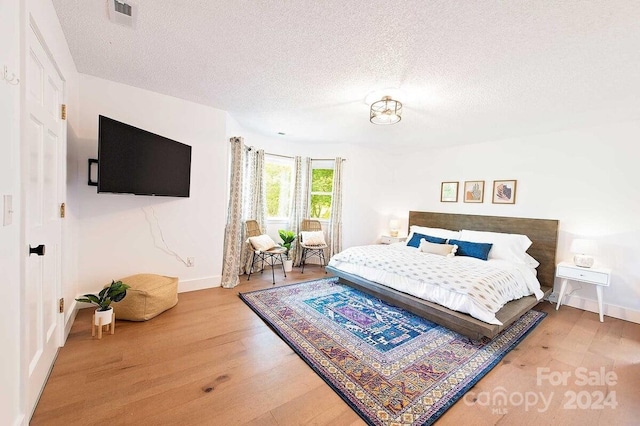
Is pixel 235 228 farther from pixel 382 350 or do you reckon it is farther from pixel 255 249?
pixel 382 350

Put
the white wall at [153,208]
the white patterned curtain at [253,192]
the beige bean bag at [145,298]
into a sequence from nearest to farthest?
1. the beige bean bag at [145,298]
2. the white wall at [153,208]
3. the white patterned curtain at [253,192]

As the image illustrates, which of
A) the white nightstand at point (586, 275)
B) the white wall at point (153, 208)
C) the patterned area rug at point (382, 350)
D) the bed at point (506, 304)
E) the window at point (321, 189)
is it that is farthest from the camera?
the window at point (321, 189)

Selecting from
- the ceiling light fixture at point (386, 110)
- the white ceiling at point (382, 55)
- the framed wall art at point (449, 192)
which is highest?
the white ceiling at point (382, 55)

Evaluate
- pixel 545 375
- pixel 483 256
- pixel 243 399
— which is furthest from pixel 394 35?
pixel 483 256

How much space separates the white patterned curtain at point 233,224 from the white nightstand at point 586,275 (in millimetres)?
4300

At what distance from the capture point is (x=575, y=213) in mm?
3469

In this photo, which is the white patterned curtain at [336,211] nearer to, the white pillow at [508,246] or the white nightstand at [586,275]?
the white pillow at [508,246]

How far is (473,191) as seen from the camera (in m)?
4.43

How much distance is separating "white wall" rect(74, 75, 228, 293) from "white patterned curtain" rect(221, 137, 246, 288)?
0.11 m

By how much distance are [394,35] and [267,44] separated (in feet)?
3.12

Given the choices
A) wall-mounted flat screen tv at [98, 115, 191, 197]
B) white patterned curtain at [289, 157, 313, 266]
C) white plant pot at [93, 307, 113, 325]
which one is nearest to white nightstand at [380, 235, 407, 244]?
white patterned curtain at [289, 157, 313, 266]

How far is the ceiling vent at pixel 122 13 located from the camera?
166cm

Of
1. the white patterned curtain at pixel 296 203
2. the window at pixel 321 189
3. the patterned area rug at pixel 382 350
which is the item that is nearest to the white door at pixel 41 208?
the patterned area rug at pixel 382 350

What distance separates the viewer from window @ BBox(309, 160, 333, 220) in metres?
5.21
